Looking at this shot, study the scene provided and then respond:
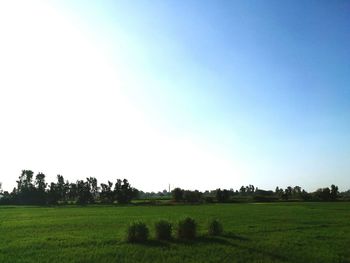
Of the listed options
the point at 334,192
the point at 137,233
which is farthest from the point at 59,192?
the point at 137,233

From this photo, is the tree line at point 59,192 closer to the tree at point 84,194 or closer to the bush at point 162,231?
the tree at point 84,194

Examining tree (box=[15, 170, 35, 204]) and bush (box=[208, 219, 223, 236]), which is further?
tree (box=[15, 170, 35, 204])

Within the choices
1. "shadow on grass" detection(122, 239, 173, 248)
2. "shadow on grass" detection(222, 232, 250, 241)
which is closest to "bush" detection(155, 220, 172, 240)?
"shadow on grass" detection(122, 239, 173, 248)

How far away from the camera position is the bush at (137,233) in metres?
29.4

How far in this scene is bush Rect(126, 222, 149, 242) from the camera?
29391 millimetres

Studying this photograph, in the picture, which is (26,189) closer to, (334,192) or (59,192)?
(59,192)

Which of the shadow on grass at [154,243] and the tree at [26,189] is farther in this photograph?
the tree at [26,189]

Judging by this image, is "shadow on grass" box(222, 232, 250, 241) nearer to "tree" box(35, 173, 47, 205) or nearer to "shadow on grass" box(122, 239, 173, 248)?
"shadow on grass" box(122, 239, 173, 248)

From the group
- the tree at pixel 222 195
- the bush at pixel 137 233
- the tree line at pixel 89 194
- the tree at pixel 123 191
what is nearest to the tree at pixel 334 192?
the tree line at pixel 89 194

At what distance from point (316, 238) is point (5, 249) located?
22.3 metres

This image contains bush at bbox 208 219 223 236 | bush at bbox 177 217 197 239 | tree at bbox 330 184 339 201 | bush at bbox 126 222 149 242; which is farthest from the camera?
tree at bbox 330 184 339 201

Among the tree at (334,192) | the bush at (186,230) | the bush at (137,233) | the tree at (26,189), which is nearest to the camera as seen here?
the bush at (137,233)

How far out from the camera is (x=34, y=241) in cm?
3062

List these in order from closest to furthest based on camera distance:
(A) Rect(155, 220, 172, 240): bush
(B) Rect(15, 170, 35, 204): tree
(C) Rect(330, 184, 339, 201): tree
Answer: (A) Rect(155, 220, 172, 240): bush
(B) Rect(15, 170, 35, 204): tree
(C) Rect(330, 184, 339, 201): tree
